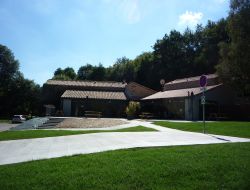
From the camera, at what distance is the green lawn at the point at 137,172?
6.32m

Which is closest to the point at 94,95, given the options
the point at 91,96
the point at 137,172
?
the point at 91,96

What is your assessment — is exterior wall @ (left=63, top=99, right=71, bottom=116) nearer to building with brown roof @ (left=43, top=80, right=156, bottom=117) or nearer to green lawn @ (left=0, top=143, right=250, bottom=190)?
building with brown roof @ (left=43, top=80, right=156, bottom=117)

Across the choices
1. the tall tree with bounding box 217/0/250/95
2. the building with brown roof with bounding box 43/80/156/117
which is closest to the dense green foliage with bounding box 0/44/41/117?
the building with brown roof with bounding box 43/80/156/117

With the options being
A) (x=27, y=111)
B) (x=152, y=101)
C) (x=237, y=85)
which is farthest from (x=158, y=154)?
(x=27, y=111)

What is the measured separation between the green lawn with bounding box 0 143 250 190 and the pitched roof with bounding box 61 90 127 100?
38339mm

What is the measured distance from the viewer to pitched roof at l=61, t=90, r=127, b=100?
47.1m

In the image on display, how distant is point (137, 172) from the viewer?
23.0 feet

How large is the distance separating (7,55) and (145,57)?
32868 mm

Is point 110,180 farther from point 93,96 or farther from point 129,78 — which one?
point 129,78

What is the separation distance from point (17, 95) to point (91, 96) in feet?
75.0

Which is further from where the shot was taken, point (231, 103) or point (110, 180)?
point (231, 103)

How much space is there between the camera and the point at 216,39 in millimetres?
54000

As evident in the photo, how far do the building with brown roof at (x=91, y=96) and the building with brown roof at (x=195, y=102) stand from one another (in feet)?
18.4

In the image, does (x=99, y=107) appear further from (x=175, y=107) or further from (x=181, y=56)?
(x=181, y=56)
